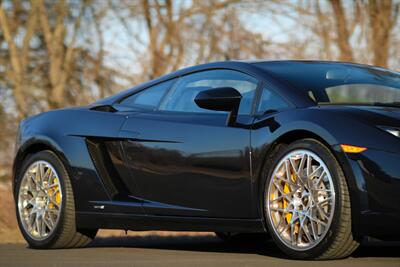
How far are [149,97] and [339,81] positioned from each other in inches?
→ 61.9

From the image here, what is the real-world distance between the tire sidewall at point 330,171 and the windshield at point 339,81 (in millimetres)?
426

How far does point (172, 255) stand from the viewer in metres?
7.06

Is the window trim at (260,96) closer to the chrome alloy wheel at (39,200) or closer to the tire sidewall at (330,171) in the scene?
the tire sidewall at (330,171)

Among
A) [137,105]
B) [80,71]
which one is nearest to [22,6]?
[80,71]

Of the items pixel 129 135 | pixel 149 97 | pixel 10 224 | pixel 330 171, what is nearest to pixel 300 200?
pixel 330 171

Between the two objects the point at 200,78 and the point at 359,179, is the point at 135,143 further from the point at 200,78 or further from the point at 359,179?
the point at 359,179

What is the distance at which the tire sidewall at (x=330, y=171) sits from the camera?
589cm

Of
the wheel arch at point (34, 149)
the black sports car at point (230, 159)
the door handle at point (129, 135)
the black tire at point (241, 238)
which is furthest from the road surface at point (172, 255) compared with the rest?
the door handle at point (129, 135)

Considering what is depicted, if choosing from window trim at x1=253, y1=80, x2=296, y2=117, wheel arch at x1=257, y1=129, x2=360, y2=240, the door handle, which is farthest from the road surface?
window trim at x1=253, y1=80, x2=296, y2=117

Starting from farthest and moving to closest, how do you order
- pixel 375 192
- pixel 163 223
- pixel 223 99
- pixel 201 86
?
1. pixel 201 86
2. pixel 163 223
3. pixel 223 99
4. pixel 375 192

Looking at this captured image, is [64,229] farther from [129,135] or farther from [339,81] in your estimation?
[339,81]

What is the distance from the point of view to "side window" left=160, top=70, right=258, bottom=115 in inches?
275

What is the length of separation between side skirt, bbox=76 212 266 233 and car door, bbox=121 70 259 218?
1.8 inches

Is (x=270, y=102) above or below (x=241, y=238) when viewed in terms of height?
A: above
